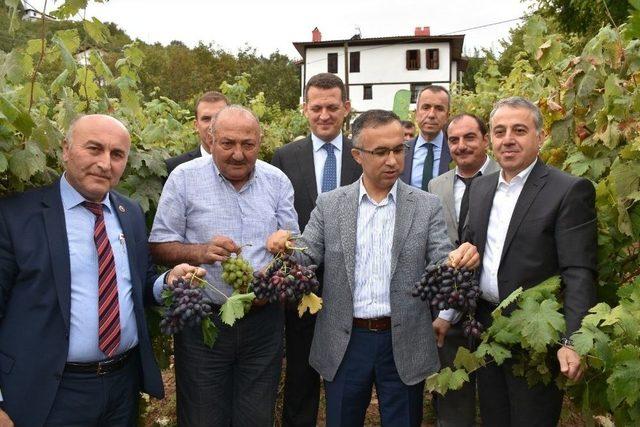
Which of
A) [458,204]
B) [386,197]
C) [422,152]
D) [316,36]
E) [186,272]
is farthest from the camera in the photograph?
[316,36]

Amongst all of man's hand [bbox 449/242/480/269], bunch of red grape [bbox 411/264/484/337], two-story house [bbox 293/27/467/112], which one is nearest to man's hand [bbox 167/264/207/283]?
bunch of red grape [bbox 411/264/484/337]

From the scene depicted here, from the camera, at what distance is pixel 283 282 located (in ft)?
9.45

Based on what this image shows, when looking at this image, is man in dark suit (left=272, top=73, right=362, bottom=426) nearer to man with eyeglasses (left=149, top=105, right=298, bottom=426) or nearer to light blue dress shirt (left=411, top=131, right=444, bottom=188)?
man with eyeglasses (left=149, top=105, right=298, bottom=426)

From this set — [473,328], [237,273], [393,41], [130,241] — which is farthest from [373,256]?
[393,41]

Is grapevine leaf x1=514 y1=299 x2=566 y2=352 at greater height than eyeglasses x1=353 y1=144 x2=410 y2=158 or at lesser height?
lesser

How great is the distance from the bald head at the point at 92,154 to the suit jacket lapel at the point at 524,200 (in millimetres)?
1925

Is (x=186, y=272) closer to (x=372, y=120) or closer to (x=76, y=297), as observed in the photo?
(x=76, y=297)

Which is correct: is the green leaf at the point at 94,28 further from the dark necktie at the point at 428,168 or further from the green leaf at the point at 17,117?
the dark necktie at the point at 428,168

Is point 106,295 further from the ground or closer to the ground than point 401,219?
closer to the ground

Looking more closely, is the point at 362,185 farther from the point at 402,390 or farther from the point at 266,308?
the point at 402,390

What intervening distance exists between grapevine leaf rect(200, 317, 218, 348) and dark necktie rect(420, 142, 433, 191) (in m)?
2.53

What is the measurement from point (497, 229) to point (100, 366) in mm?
2052

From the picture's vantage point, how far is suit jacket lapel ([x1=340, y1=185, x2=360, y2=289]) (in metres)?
3.18

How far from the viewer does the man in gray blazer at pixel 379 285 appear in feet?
10.3
